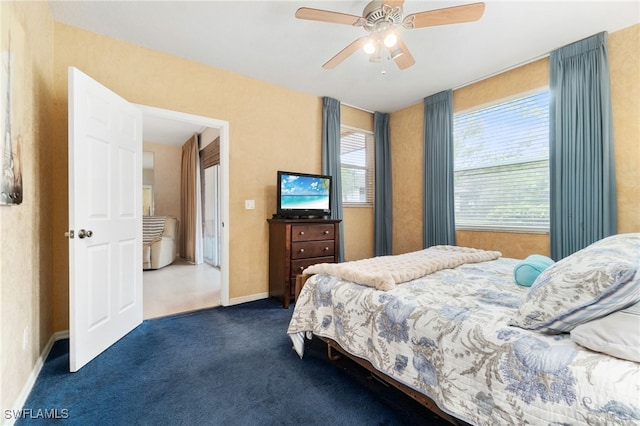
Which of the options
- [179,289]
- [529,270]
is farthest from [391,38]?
[179,289]

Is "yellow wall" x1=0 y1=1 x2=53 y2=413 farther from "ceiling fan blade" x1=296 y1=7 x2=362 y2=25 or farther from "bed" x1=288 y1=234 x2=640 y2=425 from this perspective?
"bed" x1=288 y1=234 x2=640 y2=425

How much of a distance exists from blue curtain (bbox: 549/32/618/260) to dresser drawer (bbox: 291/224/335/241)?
2.31 meters

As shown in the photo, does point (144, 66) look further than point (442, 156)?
No

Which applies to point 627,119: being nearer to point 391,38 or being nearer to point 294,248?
point 391,38

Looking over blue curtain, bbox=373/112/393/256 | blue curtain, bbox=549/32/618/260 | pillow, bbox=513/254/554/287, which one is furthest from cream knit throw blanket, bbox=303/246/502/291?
blue curtain, bbox=373/112/393/256

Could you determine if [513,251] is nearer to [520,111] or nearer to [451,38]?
[520,111]

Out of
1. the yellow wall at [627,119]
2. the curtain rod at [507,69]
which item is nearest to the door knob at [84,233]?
the curtain rod at [507,69]

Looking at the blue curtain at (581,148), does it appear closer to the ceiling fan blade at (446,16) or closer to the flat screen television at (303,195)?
the ceiling fan blade at (446,16)

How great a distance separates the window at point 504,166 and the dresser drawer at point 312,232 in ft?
5.73

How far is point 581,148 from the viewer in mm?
2605

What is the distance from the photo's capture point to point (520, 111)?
10.3ft

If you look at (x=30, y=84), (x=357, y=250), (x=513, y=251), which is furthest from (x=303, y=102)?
(x=513, y=251)

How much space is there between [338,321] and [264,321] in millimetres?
1287

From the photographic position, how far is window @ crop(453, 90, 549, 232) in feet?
9.76
